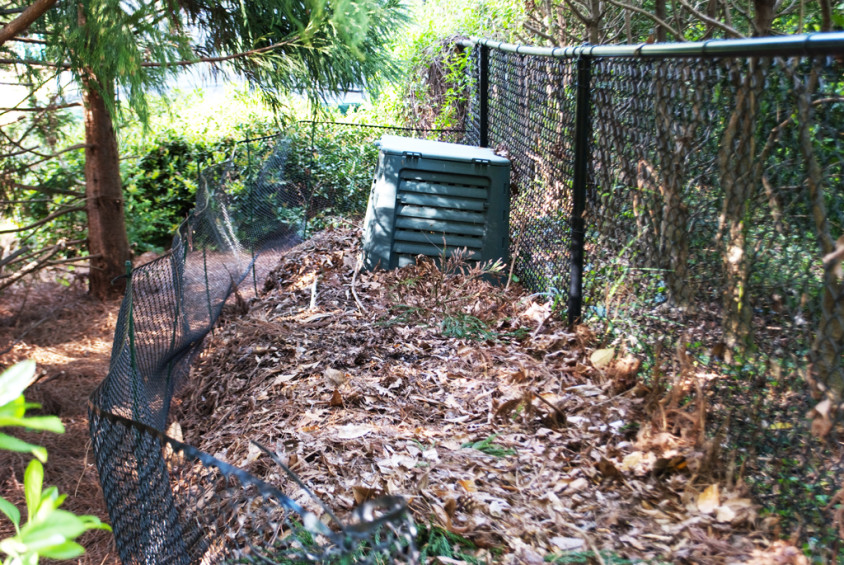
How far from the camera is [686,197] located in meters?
3.17

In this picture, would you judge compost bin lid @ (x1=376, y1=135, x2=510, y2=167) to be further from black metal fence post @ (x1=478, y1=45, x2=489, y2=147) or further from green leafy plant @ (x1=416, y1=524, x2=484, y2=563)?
green leafy plant @ (x1=416, y1=524, x2=484, y2=563)

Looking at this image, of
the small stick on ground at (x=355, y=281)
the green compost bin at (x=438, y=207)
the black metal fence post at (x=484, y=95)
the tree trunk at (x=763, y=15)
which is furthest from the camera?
the black metal fence post at (x=484, y=95)

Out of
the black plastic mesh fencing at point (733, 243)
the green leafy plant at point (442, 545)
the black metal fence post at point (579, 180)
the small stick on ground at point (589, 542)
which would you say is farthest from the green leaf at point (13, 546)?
the black metal fence post at point (579, 180)

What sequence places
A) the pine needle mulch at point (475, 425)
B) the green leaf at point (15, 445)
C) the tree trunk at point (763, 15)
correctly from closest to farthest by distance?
the green leaf at point (15, 445)
the pine needle mulch at point (475, 425)
the tree trunk at point (763, 15)

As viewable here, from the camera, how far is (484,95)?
777cm

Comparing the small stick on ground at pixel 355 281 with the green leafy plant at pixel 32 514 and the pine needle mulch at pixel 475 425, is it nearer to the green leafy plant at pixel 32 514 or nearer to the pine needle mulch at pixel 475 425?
the pine needle mulch at pixel 475 425

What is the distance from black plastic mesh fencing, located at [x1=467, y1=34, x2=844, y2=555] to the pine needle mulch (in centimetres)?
19

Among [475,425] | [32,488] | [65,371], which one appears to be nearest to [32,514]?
[32,488]

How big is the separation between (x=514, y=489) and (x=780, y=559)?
1.01 meters

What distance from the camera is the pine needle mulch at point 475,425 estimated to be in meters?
2.56

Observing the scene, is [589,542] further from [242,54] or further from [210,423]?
[242,54]

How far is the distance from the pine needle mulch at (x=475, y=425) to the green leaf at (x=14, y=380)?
1879 mm

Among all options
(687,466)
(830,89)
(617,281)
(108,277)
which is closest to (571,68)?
(617,281)

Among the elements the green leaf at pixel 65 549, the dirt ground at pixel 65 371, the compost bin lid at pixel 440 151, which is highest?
the green leaf at pixel 65 549
